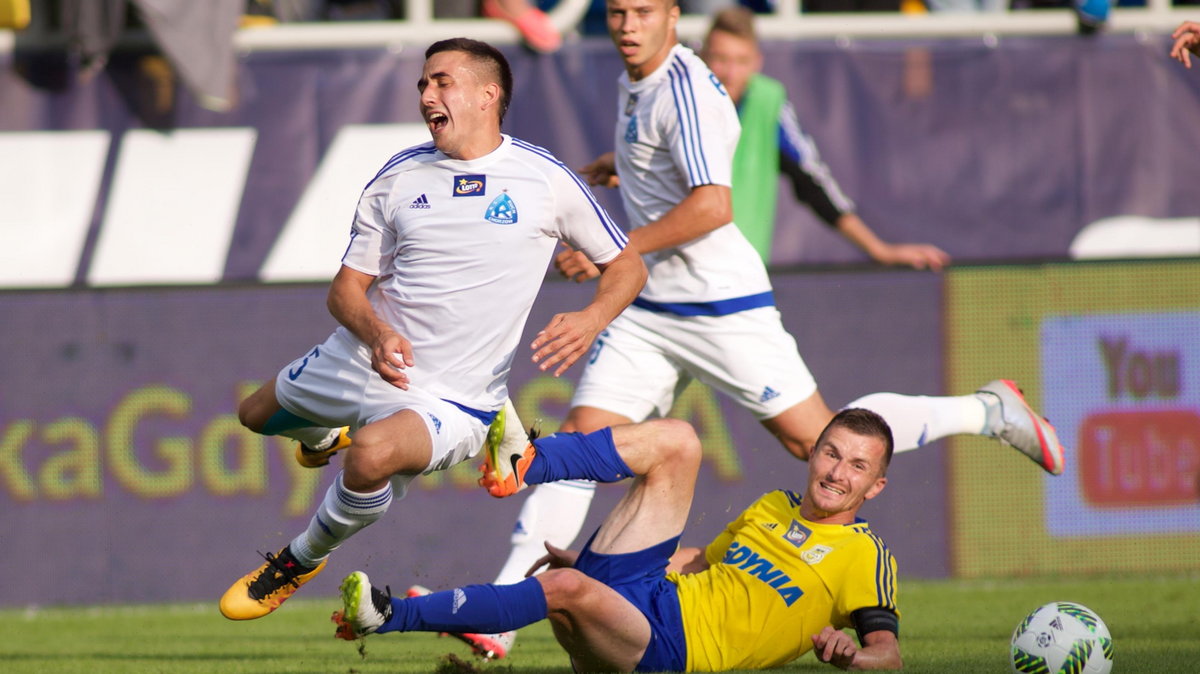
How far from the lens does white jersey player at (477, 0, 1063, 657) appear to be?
6.35m

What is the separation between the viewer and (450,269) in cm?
537

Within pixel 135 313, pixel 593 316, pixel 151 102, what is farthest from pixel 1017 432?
pixel 151 102

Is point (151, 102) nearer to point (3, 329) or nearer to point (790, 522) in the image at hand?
point (3, 329)

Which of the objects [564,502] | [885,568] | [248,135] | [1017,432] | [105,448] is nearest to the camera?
[885,568]

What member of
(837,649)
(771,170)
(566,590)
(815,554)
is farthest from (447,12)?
(837,649)

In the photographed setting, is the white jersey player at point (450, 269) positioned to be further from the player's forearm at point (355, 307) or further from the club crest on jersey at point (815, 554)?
the club crest on jersey at point (815, 554)

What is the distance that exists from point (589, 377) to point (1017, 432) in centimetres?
190

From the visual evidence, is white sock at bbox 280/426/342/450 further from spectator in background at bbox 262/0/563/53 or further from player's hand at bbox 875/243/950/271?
spectator in background at bbox 262/0/563/53

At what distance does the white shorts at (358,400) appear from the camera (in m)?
5.28

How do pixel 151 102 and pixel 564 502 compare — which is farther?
pixel 151 102

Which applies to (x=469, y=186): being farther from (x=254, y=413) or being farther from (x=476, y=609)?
(x=476, y=609)

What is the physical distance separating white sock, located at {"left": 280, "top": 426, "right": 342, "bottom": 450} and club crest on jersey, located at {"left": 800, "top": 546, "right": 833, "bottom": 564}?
188 cm

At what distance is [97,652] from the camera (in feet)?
22.7

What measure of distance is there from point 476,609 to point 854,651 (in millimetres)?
1191
